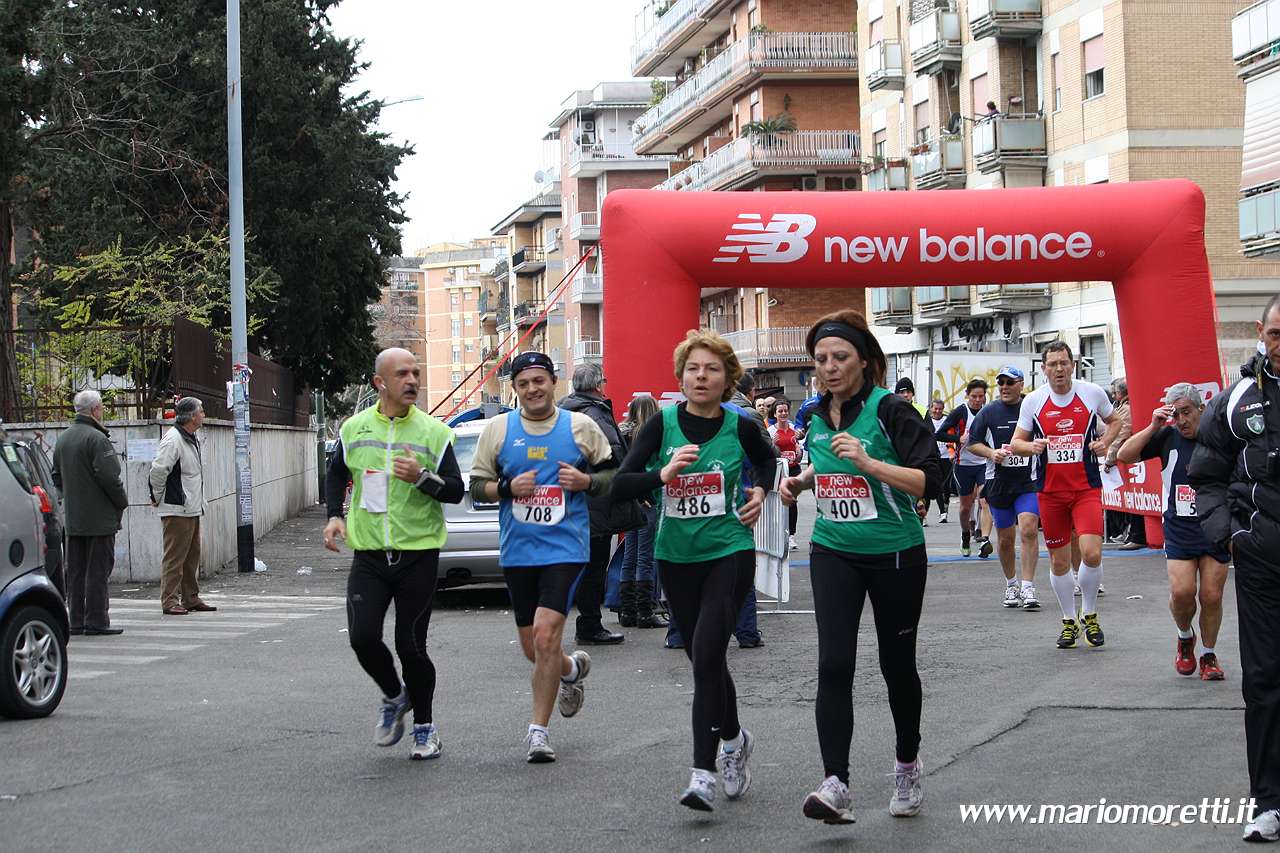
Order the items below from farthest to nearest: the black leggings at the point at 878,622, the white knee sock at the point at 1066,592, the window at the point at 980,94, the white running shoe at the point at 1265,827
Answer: the window at the point at 980,94 < the white knee sock at the point at 1066,592 < the black leggings at the point at 878,622 < the white running shoe at the point at 1265,827

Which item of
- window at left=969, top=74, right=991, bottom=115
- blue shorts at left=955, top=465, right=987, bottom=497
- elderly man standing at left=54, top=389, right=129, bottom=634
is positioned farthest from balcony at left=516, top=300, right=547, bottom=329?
elderly man standing at left=54, top=389, right=129, bottom=634

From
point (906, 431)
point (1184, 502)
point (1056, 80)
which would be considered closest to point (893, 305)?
point (1056, 80)

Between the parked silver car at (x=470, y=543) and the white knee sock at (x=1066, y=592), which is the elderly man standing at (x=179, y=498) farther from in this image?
the white knee sock at (x=1066, y=592)

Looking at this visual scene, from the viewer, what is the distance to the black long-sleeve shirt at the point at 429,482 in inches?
321

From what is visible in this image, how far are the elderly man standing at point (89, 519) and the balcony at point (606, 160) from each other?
3160 inches

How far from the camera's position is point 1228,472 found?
21.6ft

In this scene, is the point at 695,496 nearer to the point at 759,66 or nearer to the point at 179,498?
the point at 179,498

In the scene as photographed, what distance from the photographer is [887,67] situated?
51.6 meters

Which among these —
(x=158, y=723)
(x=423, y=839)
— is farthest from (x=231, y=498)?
(x=423, y=839)

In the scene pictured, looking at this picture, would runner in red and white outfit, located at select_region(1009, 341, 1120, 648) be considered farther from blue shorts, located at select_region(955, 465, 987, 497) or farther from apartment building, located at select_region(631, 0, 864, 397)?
apartment building, located at select_region(631, 0, 864, 397)

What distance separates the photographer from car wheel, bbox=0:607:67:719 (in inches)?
381

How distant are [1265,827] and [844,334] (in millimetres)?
2323

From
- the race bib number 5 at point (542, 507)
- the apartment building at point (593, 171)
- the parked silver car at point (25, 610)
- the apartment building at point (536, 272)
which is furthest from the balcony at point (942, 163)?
the apartment building at point (536, 272)

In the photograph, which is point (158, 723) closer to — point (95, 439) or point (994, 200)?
point (95, 439)
